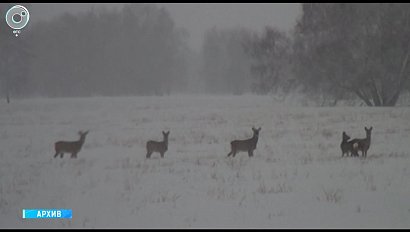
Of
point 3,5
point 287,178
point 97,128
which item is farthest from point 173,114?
point 3,5

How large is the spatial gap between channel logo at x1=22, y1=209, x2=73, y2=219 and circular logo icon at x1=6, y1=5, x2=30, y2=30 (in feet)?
9.55

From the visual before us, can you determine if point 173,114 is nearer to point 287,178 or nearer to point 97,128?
point 97,128

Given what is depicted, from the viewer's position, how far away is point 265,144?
12.3 meters

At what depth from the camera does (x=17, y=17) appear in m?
6.41

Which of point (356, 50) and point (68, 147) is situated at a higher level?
Result: point (356, 50)

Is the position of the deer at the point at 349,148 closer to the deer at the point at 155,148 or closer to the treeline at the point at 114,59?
the deer at the point at 155,148

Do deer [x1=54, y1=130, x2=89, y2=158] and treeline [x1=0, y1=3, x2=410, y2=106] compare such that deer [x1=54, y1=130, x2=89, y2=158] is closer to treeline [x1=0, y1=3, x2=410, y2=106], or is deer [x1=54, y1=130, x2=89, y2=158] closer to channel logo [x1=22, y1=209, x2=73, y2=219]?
treeline [x1=0, y1=3, x2=410, y2=106]

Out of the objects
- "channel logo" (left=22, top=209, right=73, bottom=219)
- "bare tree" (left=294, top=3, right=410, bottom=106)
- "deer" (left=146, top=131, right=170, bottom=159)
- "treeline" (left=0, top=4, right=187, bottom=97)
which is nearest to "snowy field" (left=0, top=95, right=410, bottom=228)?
"channel logo" (left=22, top=209, right=73, bottom=219)

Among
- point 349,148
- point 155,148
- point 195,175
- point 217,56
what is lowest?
point 195,175

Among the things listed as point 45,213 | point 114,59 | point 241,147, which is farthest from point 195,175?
point 114,59

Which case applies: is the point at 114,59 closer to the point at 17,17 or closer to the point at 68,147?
the point at 68,147

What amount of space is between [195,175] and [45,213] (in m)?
3.46

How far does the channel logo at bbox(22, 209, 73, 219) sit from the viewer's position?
5883 mm

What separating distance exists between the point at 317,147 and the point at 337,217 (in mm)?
5548
